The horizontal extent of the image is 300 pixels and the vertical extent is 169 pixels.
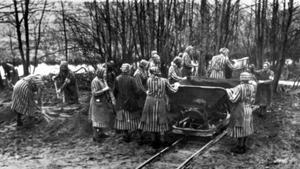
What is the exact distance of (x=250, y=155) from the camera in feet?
26.4

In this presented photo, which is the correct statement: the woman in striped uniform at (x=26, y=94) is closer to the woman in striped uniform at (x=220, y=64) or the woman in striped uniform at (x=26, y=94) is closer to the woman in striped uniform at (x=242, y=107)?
the woman in striped uniform at (x=242, y=107)

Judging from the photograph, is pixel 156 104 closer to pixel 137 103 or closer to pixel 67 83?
pixel 137 103

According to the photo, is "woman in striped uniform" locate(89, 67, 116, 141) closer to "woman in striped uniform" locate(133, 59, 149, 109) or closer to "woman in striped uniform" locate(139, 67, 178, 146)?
"woman in striped uniform" locate(133, 59, 149, 109)

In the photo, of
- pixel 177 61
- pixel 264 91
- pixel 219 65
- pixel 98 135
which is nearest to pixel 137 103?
pixel 98 135

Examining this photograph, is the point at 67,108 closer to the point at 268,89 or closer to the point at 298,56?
the point at 268,89

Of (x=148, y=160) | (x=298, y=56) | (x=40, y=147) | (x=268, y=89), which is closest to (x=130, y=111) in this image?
(x=148, y=160)

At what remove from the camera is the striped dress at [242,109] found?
26.1ft

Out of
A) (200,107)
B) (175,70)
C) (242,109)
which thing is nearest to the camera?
(242,109)

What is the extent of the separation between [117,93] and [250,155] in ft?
10.6

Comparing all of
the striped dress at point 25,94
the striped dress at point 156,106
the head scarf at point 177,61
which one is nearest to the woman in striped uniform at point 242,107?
the striped dress at point 156,106

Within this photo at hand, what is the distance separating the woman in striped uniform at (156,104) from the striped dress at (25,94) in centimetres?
332

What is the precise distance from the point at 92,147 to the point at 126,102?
1292 mm

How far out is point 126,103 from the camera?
8820mm

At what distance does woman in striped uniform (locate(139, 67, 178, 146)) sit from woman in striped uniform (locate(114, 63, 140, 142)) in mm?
420
